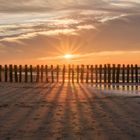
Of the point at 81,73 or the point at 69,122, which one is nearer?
the point at 69,122

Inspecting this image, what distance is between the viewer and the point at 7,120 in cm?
1099

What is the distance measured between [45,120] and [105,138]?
269 cm

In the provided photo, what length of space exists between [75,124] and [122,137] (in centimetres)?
185

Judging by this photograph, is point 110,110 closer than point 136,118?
No

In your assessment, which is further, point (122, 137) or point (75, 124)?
point (75, 124)

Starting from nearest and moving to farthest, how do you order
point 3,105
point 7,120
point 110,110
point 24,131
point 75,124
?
point 24,131 < point 75,124 < point 7,120 < point 110,110 < point 3,105

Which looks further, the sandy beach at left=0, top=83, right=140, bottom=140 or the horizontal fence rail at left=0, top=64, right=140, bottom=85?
the horizontal fence rail at left=0, top=64, right=140, bottom=85

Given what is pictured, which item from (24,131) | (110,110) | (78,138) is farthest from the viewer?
(110,110)

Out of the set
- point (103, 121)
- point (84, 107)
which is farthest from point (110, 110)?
point (103, 121)

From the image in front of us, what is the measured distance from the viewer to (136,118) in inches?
453

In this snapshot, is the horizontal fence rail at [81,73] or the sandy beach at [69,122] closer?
the sandy beach at [69,122]

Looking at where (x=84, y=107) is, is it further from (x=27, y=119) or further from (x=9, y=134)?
(x=9, y=134)

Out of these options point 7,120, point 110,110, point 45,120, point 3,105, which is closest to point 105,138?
point 45,120

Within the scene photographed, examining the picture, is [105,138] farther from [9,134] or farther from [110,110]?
[110,110]
